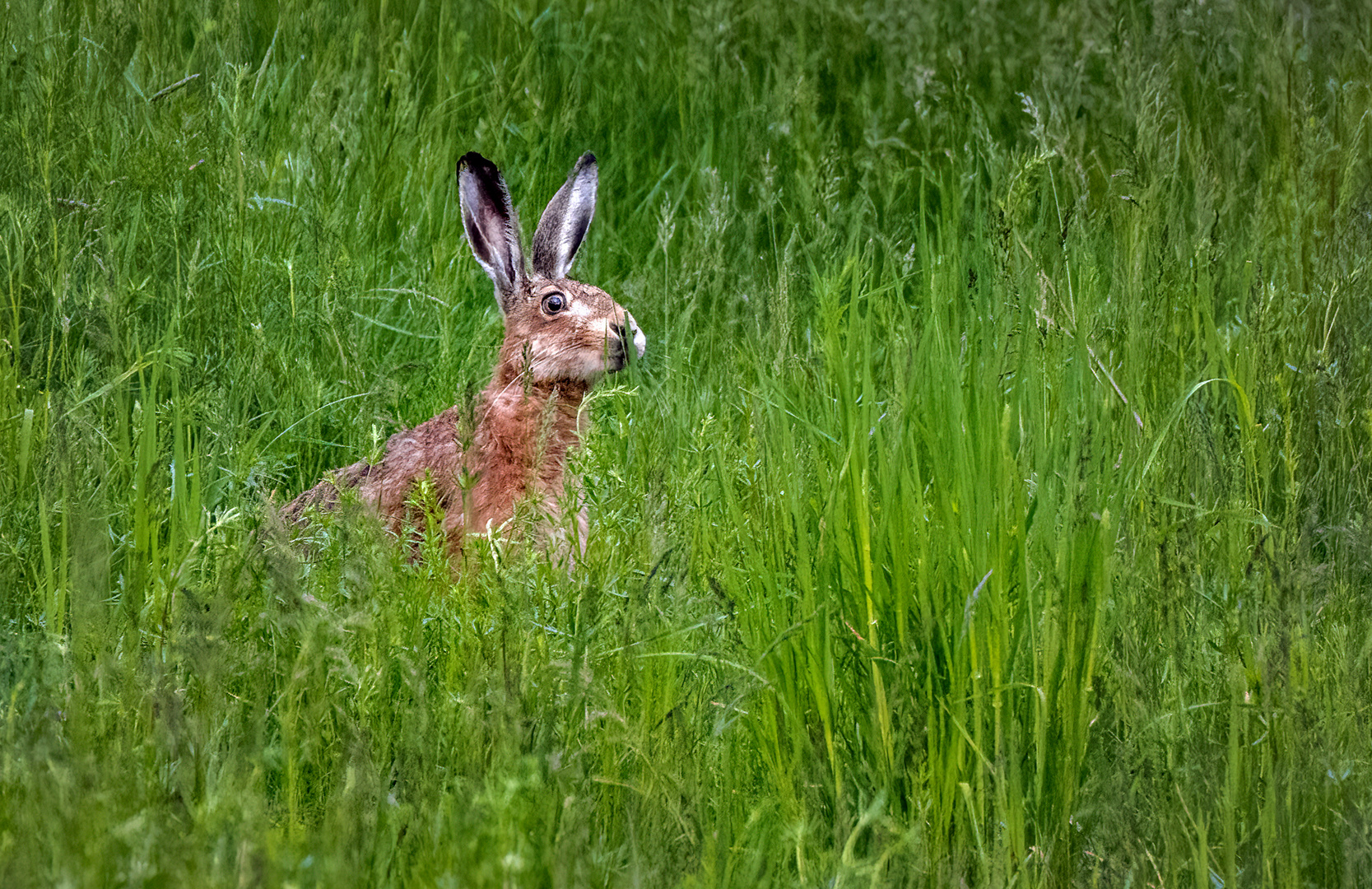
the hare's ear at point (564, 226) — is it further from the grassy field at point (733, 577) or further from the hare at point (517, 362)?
the grassy field at point (733, 577)

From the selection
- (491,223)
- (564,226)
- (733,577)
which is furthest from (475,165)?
(733,577)

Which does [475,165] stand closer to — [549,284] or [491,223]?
[491,223]

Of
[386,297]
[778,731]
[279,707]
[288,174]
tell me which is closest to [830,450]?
[778,731]

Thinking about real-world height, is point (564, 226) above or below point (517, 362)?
above

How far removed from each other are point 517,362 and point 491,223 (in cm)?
48

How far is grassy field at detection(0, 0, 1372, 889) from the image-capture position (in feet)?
7.20

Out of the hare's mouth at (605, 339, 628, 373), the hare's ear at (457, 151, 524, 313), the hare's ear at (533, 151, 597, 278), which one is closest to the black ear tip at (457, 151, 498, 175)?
the hare's ear at (457, 151, 524, 313)

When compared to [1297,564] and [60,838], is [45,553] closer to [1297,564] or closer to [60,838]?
[60,838]

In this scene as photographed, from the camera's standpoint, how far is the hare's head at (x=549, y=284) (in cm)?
444

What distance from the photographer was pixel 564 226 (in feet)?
Result: 15.5

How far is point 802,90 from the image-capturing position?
5383 millimetres

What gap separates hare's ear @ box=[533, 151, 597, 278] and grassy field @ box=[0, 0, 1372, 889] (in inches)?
14.1

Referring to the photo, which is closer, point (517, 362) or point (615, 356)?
point (615, 356)

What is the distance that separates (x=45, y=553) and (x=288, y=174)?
7.58 feet
